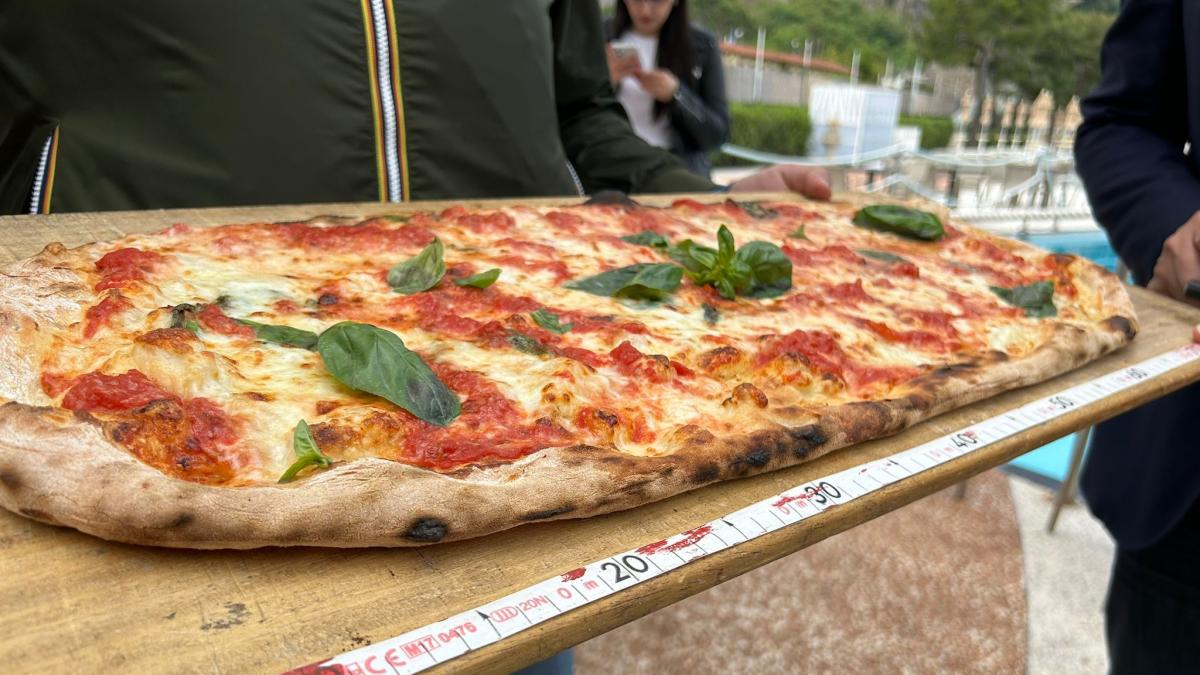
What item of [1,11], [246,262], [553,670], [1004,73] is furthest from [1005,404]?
[1004,73]

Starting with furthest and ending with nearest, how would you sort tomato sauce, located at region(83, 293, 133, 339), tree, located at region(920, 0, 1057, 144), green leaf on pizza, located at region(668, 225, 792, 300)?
tree, located at region(920, 0, 1057, 144) < green leaf on pizza, located at region(668, 225, 792, 300) < tomato sauce, located at region(83, 293, 133, 339)

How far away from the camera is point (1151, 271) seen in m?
2.42

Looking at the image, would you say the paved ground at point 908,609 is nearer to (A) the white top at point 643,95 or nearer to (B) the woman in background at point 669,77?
(B) the woman in background at point 669,77

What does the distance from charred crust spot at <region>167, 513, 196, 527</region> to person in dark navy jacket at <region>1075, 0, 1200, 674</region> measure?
233 centimetres

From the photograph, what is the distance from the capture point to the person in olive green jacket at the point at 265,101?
2.00 m

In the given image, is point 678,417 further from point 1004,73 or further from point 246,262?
point 1004,73

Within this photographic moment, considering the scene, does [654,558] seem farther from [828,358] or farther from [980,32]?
[980,32]

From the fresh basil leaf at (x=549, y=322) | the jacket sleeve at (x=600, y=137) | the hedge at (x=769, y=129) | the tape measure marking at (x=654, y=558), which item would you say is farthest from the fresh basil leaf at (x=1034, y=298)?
the hedge at (x=769, y=129)

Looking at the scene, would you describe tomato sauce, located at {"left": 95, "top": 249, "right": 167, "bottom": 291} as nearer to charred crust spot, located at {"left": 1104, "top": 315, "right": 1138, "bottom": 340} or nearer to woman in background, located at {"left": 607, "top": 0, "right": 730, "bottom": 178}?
charred crust spot, located at {"left": 1104, "top": 315, "right": 1138, "bottom": 340}

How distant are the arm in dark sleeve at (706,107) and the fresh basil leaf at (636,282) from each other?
119 inches

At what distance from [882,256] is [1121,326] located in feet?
2.32

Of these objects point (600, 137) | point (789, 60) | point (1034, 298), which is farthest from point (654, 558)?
point (789, 60)

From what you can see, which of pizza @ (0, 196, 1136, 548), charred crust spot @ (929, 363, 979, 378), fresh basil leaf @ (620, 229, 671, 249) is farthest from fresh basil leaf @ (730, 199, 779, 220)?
charred crust spot @ (929, 363, 979, 378)

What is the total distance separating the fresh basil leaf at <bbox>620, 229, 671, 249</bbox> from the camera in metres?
2.43
